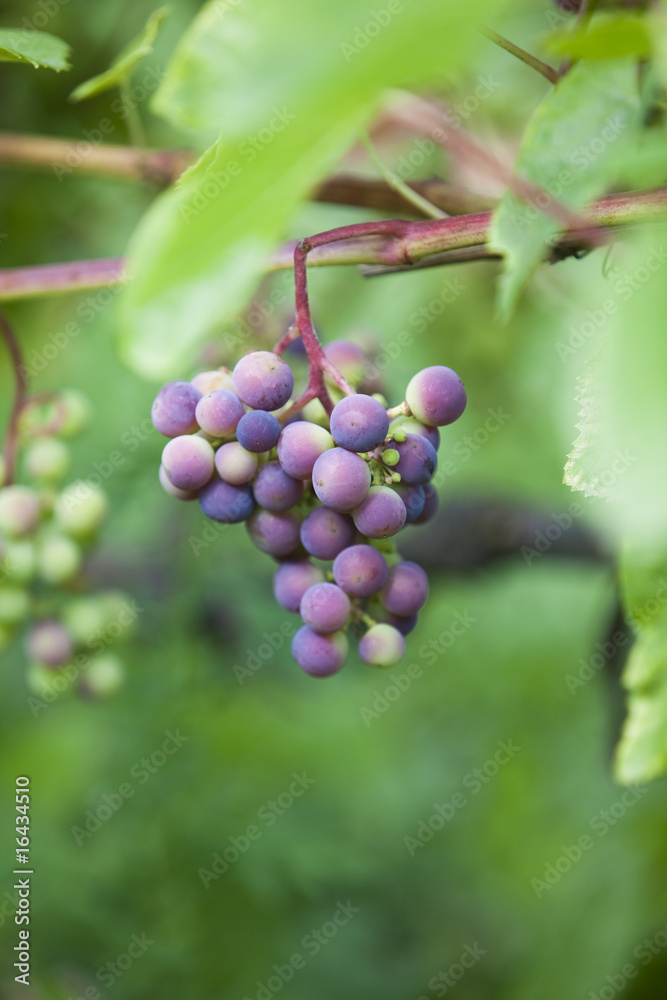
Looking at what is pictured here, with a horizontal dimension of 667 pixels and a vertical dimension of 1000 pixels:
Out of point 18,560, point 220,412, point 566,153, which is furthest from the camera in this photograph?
point 18,560

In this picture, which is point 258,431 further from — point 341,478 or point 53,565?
point 53,565

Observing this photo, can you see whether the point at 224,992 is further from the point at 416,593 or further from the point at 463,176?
the point at 463,176

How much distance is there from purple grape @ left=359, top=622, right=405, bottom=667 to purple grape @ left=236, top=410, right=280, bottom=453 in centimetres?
17

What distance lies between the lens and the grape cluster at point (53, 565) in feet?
3.50

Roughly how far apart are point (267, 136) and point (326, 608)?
38 cm

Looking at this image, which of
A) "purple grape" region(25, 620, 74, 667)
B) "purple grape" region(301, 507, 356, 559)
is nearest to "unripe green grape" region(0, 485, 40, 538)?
"purple grape" region(25, 620, 74, 667)

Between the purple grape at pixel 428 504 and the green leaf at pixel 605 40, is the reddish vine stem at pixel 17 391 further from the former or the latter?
the green leaf at pixel 605 40

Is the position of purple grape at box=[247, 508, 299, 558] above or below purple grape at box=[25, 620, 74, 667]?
above

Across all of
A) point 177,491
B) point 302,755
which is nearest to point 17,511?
point 177,491

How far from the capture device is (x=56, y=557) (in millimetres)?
1077

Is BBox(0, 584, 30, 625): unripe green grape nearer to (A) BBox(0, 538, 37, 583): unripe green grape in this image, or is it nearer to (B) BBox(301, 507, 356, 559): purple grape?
(A) BBox(0, 538, 37, 583): unripe green grape

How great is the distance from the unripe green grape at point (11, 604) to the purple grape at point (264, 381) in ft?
2.10

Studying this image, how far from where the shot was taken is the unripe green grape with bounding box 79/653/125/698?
119 cm

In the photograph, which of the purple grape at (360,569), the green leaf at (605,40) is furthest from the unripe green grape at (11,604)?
the green leaf at (605,40)
